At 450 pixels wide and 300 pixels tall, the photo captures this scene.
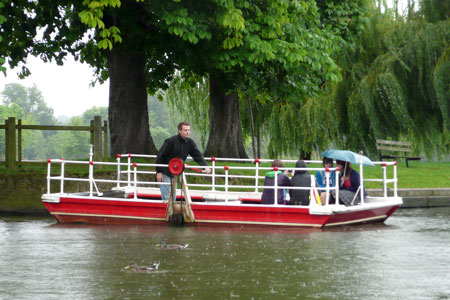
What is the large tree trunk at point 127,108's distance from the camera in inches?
916

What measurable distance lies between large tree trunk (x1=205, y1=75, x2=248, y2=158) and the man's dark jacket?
9645 millimetres

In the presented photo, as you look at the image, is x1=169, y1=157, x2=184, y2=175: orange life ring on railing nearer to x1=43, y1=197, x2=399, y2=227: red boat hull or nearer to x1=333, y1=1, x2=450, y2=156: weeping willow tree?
x1=43, y1=197, x2=399, y2=227: red boat hull

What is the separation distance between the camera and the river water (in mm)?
8118

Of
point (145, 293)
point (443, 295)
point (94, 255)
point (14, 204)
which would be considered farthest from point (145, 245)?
point (14, 204)

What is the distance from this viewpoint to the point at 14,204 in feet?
62.7

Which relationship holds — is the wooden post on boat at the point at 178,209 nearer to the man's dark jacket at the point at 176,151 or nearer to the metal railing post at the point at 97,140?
the man's dark jacket at the point at 176,151

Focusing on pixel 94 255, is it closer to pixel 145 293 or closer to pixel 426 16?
pixel 145 293

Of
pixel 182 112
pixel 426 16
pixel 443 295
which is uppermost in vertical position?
pixel 426 16

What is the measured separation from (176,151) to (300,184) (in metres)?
2.52

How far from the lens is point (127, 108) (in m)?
23.4

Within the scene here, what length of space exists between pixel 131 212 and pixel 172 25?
20.1ft

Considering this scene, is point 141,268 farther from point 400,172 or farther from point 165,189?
A: point 400,172

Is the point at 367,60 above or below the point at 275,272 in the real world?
above

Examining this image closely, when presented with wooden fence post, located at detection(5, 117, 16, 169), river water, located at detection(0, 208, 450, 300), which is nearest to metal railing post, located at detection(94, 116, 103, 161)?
wooden fence post, located at detection(5, 117, 16, 169)
